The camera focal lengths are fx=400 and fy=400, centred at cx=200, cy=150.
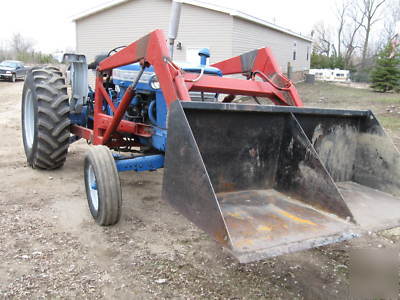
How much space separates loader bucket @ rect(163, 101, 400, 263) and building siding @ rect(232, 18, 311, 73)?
13089 millimetres

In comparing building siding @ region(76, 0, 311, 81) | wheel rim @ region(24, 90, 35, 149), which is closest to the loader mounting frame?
wheel rim @ region(24, 90, 35, 149)

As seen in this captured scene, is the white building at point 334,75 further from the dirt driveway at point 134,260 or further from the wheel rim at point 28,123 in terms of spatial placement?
the dirt driveway at point 134,260

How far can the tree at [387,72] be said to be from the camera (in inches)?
773

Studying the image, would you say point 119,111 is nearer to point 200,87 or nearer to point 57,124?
point 200,87

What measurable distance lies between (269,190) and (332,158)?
682 millimetres

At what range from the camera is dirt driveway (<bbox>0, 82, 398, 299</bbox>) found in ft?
9.48

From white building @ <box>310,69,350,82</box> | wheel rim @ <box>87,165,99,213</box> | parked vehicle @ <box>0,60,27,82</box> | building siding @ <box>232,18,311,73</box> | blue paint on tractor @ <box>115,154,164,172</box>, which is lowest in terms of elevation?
wheel rim @ <box>87,165,99,213</box>

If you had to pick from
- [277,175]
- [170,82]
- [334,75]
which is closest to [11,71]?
[170,82]

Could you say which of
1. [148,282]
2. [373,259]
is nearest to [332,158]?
[373,259]

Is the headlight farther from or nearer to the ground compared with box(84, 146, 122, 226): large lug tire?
farther from the ground

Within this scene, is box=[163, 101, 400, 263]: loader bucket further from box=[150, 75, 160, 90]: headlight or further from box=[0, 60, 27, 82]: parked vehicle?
box=[0, 60, 27, 82]: parked vehicle

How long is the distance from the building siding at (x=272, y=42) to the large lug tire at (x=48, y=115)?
11.8m

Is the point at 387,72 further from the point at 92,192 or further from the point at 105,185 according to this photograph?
the point at 105,185

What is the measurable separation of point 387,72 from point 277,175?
1888cm
